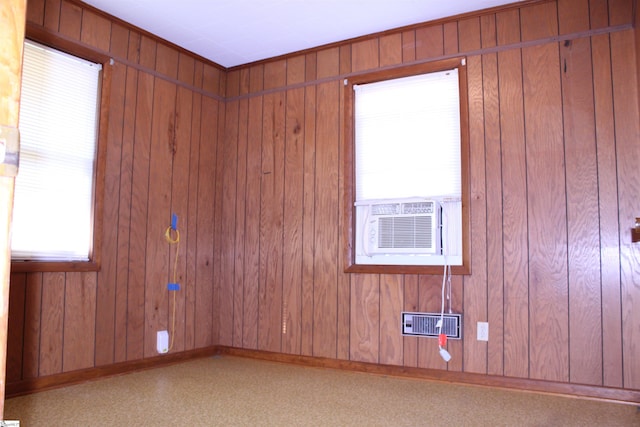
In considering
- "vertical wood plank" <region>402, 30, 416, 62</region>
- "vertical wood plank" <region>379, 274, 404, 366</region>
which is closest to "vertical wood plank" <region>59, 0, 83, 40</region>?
"vertical wood plank" <region>402, 30, 416, 62</region>

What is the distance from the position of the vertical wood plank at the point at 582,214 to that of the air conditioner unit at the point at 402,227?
0.77 metres

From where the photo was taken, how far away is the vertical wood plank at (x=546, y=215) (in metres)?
2.82

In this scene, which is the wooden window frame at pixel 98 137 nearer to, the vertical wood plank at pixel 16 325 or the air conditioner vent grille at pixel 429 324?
the vertical wood plank at pixel 16 325

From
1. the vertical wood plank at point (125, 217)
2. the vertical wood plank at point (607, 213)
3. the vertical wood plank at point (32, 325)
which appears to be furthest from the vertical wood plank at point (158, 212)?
the vertical wood plank at point (607, 213)

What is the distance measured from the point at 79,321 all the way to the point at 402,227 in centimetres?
207

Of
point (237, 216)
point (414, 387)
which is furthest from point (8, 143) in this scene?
point (237, 216)

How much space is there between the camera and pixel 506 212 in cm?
301

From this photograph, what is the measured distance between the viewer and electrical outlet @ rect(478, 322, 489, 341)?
9.81 ft

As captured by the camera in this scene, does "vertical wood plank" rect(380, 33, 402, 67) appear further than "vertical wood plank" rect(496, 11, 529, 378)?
Yes

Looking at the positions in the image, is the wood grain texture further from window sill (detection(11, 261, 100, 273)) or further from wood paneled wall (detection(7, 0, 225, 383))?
window sill (detection(11, 261, 100, 273))

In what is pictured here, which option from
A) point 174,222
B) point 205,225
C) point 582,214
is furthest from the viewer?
point 205,225

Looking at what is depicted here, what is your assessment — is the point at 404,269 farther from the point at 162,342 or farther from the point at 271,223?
the point at 162,342

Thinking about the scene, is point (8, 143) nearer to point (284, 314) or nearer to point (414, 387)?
point (414, 387)

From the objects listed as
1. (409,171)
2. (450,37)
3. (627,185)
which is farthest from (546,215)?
(450,37)
